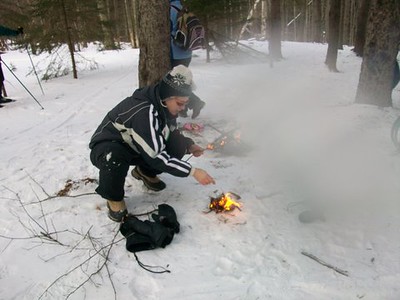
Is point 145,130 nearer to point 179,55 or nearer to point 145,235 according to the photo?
point 145,235

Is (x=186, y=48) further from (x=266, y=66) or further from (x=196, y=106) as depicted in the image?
(x=266, y=66)

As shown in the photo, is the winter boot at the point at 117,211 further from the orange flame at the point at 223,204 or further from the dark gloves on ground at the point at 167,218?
the orange flame at the point at 223,204

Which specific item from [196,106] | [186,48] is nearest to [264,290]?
[196,106]

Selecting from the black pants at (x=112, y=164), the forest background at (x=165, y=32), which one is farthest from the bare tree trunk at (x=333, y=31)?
the black pants at (x=112, y=164)

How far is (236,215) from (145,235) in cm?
97

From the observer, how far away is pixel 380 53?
237 inches

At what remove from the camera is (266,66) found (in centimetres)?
1164

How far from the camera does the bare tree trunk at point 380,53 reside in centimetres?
581

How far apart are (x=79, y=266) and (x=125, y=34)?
32530mm

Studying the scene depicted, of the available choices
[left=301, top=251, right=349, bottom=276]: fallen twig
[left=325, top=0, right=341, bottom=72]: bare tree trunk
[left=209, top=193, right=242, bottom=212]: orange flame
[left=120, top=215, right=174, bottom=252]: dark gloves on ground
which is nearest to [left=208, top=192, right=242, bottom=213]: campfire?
[left=209, top=193, right=242, bottom=212]: orange flame

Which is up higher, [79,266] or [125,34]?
[125,34]

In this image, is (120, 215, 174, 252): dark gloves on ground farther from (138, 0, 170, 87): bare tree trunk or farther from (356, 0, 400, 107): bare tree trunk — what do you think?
(356, 0, 400, 107): bare tree trunk

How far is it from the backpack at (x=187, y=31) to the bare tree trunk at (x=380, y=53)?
3.04 meters

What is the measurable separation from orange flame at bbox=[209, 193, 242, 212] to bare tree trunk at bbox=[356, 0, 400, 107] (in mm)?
4108
